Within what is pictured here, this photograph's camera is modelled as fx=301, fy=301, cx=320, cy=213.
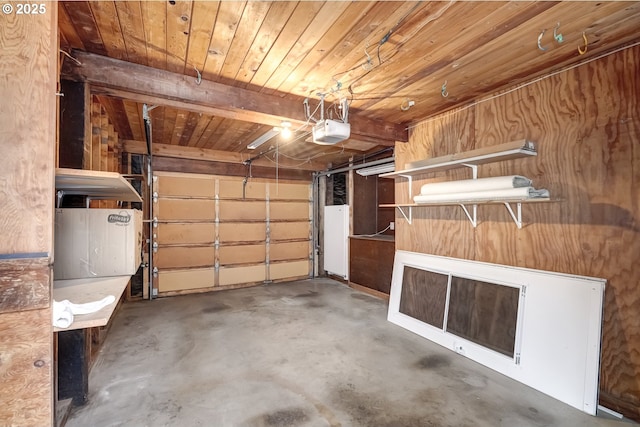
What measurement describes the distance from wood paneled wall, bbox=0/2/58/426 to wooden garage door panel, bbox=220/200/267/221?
4.54 meters

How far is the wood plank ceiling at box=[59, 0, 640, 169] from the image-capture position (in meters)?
1.64

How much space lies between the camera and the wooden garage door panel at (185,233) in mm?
5061

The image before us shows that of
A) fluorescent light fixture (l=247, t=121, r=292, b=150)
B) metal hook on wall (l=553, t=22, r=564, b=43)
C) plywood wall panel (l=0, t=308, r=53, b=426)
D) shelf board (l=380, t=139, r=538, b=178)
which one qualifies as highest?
metal hook on wall (l=553, t=22, r=564, b=43)

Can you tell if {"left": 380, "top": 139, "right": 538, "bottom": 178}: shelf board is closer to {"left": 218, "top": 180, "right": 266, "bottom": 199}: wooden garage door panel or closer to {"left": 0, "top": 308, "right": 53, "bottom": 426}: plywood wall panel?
{"left": 0, "top": 308, "right": 53, "bottom": 426}: plywood wall panel

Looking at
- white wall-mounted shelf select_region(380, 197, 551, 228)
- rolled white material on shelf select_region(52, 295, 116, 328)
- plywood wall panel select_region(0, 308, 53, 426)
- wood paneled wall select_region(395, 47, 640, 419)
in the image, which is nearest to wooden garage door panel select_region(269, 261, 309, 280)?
white wall-mounted shelf select_region(380, 197, 551, 228)

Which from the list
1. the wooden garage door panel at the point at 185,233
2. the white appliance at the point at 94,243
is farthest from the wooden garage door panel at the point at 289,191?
the white appliance at the point at 94,243

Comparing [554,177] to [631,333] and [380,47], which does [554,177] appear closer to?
[631,333]

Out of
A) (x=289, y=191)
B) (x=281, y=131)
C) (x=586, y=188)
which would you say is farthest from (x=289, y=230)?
(x=586, y=188)

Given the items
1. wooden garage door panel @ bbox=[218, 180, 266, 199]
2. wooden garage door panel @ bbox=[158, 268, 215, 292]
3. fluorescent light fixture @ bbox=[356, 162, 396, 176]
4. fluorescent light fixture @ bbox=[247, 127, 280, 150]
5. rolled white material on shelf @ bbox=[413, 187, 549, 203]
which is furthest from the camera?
wooden garage door panel @ bbox=[218, 180, 266, 199]

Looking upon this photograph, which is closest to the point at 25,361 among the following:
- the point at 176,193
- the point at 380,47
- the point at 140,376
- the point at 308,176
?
the point at 140,376

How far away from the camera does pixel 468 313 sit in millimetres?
2812

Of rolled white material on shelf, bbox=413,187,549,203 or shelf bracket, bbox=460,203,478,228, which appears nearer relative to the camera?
rolled white material on shelf, bbox=413,187,549,203

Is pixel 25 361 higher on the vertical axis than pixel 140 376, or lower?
higher

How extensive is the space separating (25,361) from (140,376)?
1.72 meters
